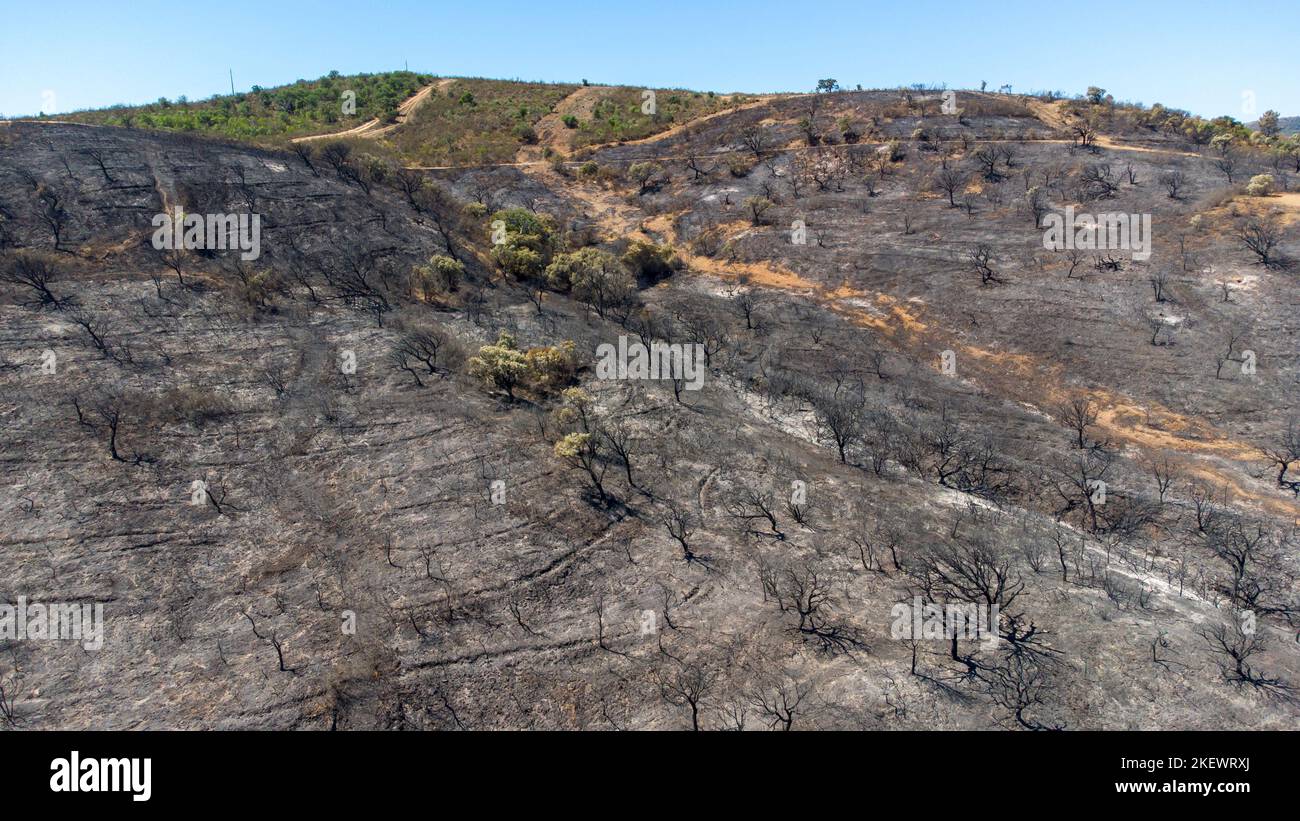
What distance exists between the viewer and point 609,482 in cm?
2498

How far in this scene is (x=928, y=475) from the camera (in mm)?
26266

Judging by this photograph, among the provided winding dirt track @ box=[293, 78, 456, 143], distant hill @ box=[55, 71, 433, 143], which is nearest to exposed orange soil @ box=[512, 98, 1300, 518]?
winding dirt track @ box=[293, 78, 456, 143]

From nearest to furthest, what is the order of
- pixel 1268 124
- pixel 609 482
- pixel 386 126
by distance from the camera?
pixel 609 482 → pixel 1268 124 → pixel 386 126

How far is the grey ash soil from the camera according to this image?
16.4 meters

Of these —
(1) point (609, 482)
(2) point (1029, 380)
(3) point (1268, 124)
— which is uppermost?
(3) point (1268, 124)

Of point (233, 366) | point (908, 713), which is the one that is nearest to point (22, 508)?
point (233, 366)

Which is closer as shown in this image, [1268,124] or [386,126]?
[1268,124]

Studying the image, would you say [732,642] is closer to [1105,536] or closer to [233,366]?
[1105,536]

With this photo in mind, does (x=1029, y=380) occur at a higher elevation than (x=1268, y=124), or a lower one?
lower

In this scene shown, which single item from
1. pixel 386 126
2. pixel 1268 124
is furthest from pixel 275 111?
pixel 1268 124

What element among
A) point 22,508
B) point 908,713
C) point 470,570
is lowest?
point 908,713

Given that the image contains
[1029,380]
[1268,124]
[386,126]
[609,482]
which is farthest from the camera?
[386,126]

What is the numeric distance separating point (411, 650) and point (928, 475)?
71.1 feet

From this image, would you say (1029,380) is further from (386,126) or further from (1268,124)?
(386,126)
